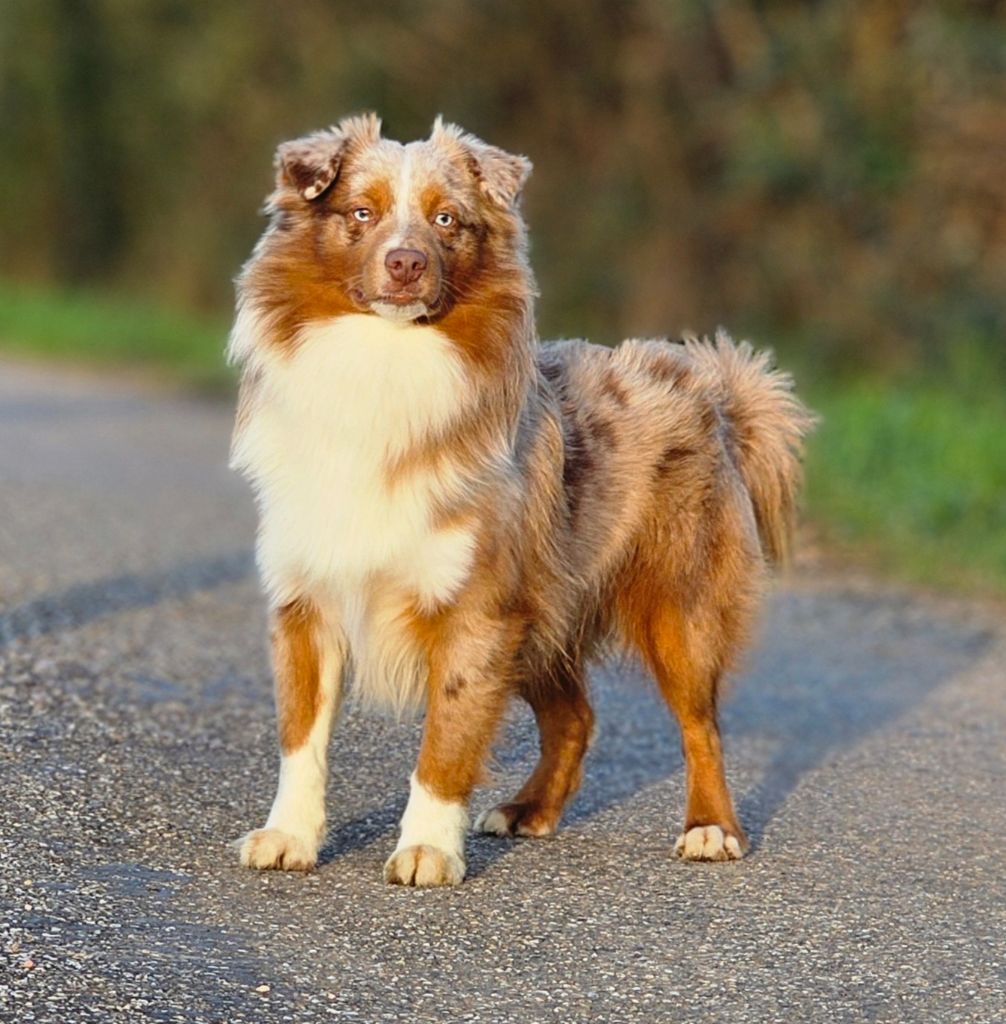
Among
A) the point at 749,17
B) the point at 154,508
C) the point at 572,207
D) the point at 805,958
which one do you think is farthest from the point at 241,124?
the point at 805,958

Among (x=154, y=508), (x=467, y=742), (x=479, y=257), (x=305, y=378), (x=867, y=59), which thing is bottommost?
(x=154, y=508)

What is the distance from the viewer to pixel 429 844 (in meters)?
5.01

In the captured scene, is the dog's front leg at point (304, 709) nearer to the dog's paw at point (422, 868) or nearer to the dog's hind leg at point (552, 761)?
the dog's paw at point (422, 868)

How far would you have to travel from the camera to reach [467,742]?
5094 mm

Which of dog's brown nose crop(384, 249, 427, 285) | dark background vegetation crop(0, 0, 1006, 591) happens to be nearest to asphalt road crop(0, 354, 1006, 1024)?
dog's brown nose crop(384, 249, 427, 285)

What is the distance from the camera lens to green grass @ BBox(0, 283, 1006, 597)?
1105 centimetres

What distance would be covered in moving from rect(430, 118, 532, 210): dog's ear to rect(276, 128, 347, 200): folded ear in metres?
0.30

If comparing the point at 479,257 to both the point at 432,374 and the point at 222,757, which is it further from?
the point at 222,757

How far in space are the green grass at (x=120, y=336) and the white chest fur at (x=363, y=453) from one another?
14.5 meters

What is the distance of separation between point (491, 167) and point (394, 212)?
1.04ft

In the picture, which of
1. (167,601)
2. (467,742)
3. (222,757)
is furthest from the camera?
(167,601)

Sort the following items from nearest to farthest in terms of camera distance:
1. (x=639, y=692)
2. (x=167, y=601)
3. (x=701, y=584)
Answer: (x=701, y=584)
(x=639, y=692)
(x=167, y=601)

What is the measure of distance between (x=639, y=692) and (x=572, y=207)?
1486 cm

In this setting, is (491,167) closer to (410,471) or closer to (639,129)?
(410,471)
